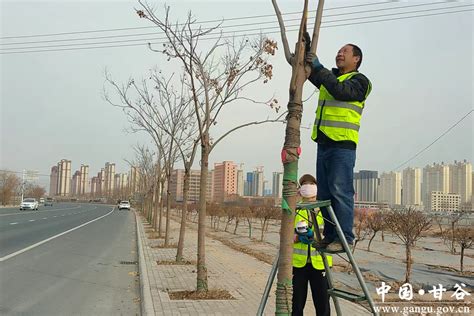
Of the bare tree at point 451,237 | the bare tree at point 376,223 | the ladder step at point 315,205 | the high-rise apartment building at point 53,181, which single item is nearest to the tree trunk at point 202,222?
the ladder step at point 315,205

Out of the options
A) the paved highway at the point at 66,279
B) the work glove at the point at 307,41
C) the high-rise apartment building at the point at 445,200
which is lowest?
the paved highway at the point at 66,279

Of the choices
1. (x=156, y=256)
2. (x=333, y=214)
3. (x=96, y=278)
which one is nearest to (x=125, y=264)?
(x=156, y=256)

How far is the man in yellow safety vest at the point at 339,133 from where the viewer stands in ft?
10.9

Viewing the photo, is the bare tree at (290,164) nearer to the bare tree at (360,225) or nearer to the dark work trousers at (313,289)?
the dark work trousers at (313,289)

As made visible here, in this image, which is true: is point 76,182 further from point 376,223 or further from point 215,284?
point 215,284

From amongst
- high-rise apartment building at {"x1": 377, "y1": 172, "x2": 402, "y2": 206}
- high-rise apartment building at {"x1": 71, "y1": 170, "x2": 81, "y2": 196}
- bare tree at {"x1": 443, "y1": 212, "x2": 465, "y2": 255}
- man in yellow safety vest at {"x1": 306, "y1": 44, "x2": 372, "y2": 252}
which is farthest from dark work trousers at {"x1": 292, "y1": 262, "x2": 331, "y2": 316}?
high-rise apartment building at {"x1": 71, "y1": 170, "x2": 81, "y2": 196}

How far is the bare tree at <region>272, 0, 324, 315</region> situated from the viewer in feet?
11.0

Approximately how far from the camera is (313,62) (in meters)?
3.45

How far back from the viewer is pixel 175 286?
29.2 ft

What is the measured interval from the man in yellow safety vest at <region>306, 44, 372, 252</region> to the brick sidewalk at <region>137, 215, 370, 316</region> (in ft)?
12.1

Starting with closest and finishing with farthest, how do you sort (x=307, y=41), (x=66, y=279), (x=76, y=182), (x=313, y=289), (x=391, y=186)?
1. (x=307, y=41)
2. (x=313, y=289)
3. (x=66, y=279)
4. (x=391, y=186)
5. (x=76, y=182)

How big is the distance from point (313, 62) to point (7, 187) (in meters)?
75.2

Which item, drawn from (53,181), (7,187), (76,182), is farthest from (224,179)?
(53,181)

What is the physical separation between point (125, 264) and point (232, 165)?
51088 millimetres
